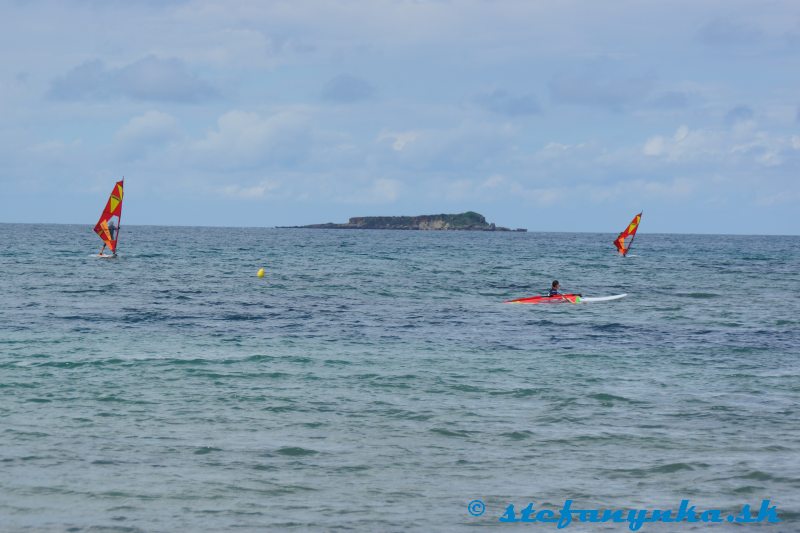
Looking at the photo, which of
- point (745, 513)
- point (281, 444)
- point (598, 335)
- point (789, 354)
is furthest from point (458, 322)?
point (745, 513)

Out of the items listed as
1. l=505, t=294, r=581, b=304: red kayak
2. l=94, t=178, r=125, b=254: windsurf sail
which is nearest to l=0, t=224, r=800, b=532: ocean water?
l=505, t=294, r=581, b=304: red kayak

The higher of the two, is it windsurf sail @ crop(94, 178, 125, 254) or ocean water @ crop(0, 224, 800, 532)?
windsurf sail @ crop(94, 178, 125, 254)

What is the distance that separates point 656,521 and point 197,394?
10.3m

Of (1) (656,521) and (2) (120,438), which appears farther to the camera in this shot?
(2) (120,438)

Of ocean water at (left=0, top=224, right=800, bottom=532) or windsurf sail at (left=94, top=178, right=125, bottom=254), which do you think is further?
windsurf sail at (left=94, top=178, right=125, bottom=254)

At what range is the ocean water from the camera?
1162 centimetres

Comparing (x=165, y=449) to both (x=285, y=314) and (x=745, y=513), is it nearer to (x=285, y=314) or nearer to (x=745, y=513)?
→ (x=745, y=513)

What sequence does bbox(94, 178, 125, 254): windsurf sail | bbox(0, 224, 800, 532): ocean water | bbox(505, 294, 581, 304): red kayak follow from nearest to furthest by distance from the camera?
bbox(0, 224, 800, 532): ocean water, bbox(505, 294, 581, 304): red kayak, bbox(94, 178, 125, 254): windsurf sail

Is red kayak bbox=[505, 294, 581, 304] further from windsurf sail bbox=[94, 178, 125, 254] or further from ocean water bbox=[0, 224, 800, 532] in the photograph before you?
windsurf sail bbox=[94, 178, 125, 254]

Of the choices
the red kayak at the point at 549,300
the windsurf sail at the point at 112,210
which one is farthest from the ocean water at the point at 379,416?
the windsurf sail at the point at 112,210

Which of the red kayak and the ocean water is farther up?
the red kayak

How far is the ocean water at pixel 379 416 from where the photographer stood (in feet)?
38.1

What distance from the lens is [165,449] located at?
1378 centimetres

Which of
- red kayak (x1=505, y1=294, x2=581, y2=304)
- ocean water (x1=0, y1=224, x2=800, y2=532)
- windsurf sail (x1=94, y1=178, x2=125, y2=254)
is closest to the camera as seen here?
ocean water (x1=0, y1=224, x2=800, y2=532)
